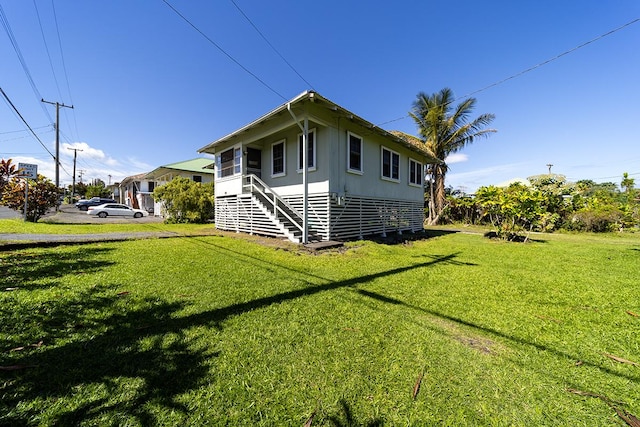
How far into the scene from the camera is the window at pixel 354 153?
9.15 meters

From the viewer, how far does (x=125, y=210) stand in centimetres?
2186

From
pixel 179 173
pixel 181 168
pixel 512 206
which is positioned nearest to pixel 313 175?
pixel 512 206

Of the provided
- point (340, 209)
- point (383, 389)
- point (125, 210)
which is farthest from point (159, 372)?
point (125, 210)

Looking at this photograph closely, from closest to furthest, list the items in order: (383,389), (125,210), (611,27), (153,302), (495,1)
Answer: (383,389)
(153,302)
(611,27)
(495,1)
(125,210)

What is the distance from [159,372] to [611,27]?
10.9 m

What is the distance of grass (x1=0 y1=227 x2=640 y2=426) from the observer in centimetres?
163

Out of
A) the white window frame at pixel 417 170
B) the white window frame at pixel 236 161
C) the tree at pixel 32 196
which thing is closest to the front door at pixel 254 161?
the white window frame at pixel 236 161

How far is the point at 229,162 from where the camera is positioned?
468 inches

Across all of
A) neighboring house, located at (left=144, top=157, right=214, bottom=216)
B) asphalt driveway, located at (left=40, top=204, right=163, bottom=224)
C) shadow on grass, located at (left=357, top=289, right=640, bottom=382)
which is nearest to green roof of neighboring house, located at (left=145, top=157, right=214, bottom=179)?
neighboring house, located at (left=144, top=157, right=214, bottom=216)

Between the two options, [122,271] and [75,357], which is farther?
[122,271]

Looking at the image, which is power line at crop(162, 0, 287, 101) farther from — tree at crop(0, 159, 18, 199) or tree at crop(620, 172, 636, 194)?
tree at crop(620, 172, 636, 194)

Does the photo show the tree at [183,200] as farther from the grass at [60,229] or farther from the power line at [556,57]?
the power line at [556,57]

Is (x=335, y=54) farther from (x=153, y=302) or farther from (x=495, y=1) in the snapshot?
(x=153, y=302)

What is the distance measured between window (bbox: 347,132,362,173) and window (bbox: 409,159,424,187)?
472 cm
